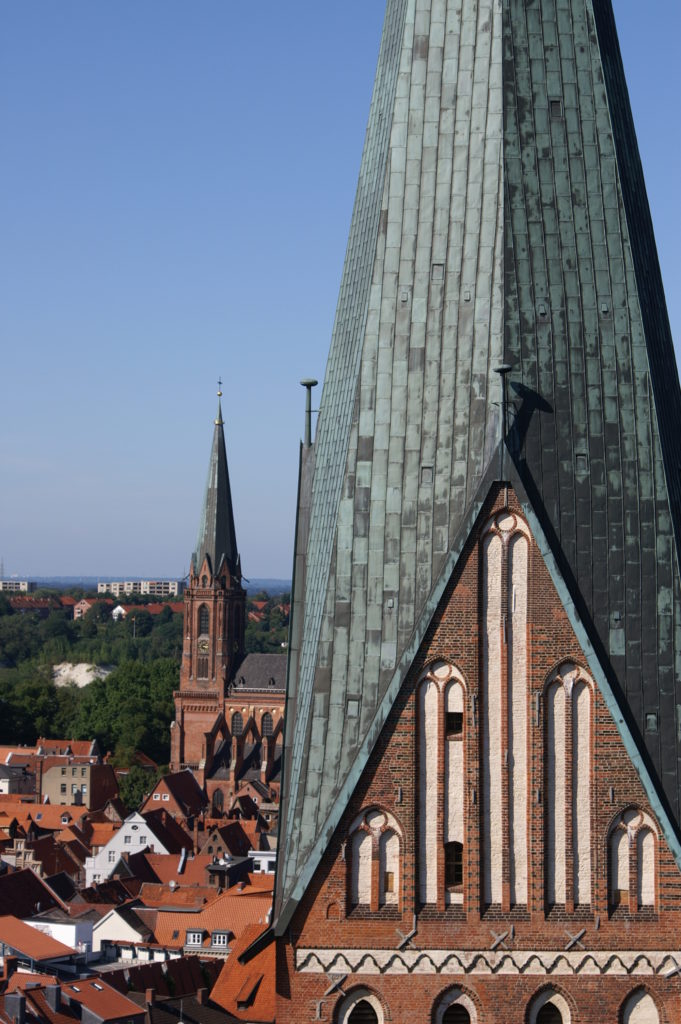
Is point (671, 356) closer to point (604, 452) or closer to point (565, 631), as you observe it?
point (604, 452)

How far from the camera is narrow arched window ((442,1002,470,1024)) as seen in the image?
18953 mm

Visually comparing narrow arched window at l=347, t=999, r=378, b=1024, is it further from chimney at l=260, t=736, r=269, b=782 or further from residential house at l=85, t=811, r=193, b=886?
chimney at l=260, t=736, r=269, b=782

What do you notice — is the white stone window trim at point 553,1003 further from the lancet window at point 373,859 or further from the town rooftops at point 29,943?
the town rooftops at point 29,943

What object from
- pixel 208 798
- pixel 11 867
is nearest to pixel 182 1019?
pixel 11 867

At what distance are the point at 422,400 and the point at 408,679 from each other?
3.27m

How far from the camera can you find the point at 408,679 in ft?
63.2

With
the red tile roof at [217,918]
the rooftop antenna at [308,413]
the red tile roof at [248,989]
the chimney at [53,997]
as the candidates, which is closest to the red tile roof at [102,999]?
the chimney at [53,997]

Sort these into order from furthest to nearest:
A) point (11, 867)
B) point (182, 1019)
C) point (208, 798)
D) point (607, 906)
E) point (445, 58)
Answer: point (208, 798) → point (11, 867) → point (182, 1019) → point (445, 58) → point (607, 906)

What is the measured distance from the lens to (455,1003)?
1895cm

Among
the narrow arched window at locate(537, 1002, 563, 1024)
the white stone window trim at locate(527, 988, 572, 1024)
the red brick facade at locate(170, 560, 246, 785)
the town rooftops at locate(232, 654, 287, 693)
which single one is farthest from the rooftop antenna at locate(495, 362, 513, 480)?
the town rooftops at locate(232, 654, 287, 693)

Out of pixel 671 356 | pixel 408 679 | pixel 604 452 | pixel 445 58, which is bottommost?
pixel 408 679

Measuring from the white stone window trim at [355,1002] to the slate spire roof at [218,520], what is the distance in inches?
5466

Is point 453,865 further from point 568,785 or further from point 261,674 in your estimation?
point 261,674

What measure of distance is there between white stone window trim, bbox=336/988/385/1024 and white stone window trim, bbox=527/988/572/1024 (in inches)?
66.1
